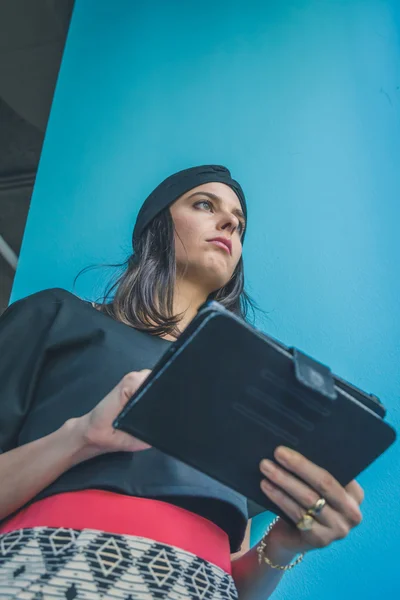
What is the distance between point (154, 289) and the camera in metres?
1.05

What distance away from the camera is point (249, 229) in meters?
1.35

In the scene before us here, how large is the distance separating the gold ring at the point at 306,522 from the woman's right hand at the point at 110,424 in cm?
18

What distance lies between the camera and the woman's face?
1.04 m

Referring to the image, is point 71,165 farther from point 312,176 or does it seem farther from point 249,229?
point 312,176

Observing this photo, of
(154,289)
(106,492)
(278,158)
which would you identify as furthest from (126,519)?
(278,158)

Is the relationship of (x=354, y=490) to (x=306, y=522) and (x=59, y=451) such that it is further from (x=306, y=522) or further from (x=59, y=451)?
(x=59, y=451)

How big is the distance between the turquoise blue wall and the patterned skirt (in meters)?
0.42

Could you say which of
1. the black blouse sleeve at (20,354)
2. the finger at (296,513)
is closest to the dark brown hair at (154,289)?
the black blouse sleeve at (20,354)

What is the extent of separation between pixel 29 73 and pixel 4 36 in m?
0.17

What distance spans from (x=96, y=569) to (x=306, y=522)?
213 millimetres

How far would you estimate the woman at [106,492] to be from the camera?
522 millimetres

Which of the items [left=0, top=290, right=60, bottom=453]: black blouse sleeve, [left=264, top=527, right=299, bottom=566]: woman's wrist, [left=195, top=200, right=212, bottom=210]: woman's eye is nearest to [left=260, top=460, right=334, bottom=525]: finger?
[left=264, top=527, right=299, bottom=566]: woman's wrist

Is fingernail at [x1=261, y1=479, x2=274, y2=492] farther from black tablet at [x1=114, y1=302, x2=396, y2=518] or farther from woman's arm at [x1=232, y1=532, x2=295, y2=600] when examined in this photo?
woman's arm at [x1=232, y1=532, x2=295, y2=600]

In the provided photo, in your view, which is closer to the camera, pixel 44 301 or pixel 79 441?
pixel 79 441
